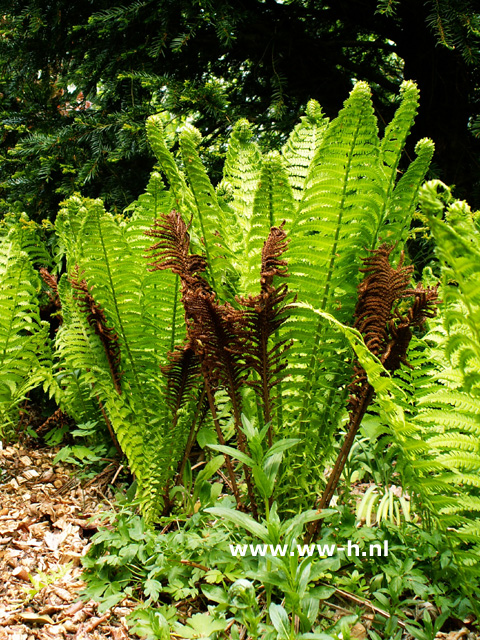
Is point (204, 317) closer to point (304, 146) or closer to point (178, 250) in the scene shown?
point (178, 250)

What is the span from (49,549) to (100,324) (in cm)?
69

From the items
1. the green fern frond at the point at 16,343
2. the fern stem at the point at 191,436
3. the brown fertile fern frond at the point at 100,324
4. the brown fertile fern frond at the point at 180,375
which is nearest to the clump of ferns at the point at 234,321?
the brown fertile fern frond at the point at 180,375

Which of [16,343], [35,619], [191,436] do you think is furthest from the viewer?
[16,343]

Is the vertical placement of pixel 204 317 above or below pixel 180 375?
above

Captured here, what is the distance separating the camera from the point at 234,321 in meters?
1.07

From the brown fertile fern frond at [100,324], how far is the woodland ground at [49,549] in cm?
44

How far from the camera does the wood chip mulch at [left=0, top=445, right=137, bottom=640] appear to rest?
113 centimetres

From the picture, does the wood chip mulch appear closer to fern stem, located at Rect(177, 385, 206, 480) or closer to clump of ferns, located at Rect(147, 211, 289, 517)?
fern stem, located at Rect(177, 385, 206, 480)

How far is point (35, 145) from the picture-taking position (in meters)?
2.79

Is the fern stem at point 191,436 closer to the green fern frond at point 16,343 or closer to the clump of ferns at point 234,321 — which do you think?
the clump of ferns at point 234,321

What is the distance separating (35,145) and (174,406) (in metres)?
2.10

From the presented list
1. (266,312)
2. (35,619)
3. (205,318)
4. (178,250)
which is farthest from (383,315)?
(35,619)

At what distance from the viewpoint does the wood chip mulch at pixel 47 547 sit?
1134mm

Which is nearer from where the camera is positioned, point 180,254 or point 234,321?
point 234,321
